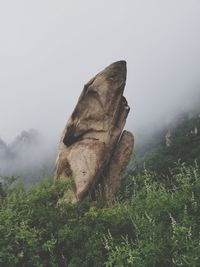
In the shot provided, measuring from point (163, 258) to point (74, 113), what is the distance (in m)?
19.8

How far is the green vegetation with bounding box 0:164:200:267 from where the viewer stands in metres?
11.0

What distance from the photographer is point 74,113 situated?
98.7 feet

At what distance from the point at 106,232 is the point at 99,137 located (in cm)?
1532

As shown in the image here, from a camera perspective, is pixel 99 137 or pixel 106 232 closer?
pixel 106 232

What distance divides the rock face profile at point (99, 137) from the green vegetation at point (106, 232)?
1078cm

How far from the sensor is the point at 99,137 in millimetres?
28734

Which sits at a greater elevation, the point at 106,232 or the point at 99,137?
the point at 106,232

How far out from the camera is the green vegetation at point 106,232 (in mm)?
10961

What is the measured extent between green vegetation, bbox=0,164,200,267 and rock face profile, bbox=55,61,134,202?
10.8 m

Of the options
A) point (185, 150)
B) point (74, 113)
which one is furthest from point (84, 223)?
point (185, 150)

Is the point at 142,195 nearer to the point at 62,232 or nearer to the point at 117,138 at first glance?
the point at 62,232

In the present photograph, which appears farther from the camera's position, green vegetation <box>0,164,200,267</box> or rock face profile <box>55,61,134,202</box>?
rock face profile <box>55,61,134,202</box>

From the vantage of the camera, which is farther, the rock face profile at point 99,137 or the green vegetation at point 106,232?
the rock face profile at point 99,137

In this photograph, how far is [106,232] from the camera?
13.6 meters
